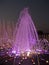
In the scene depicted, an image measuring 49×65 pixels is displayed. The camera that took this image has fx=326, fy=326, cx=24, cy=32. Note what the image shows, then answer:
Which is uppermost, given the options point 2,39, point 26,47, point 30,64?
point 2,39

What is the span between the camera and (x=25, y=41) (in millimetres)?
55656

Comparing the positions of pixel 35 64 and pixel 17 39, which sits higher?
pixel 17 39

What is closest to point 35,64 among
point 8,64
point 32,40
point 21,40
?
point 8,64

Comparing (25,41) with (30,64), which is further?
(25,41)

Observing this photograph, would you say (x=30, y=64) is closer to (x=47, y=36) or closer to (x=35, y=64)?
(x=35, y=64)

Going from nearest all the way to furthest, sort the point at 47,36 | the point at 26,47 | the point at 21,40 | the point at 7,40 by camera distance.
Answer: the point at 26,47 < the point at 21,40 < the point at 7,40 < the point at 47,36

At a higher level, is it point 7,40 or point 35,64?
point 7,40

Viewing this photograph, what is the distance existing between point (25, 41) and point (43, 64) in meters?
23.7

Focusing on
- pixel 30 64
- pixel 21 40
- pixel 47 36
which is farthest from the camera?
pixel 47 36

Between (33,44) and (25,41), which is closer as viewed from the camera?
(25,41)

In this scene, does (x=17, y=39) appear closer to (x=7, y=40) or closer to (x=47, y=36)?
(x=7, y=40)

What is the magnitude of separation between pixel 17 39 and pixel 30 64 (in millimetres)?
28274

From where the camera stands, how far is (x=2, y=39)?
7288 cm

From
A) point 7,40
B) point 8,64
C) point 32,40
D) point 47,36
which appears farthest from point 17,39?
point 47,36
